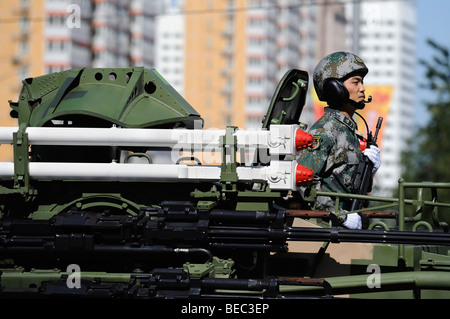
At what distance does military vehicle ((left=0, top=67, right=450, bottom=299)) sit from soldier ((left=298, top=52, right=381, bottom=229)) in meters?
0.64

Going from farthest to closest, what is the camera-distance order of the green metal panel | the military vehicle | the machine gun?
1. the machine gun
2. the green metal panel
3. the military vehicle

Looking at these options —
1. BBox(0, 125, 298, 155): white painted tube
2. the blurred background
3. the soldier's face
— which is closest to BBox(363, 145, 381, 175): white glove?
the soldier's face

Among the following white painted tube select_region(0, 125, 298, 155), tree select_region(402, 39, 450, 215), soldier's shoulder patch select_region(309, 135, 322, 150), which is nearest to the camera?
white painted tube select_region(0, 125, 298, 155)

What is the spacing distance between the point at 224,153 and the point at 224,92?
130 metres

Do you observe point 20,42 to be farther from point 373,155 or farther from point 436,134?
point 373,155

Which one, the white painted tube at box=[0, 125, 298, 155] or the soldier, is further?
the soldier

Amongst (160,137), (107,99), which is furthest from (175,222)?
(107,99)

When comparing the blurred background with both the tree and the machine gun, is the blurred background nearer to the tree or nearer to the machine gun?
the tree

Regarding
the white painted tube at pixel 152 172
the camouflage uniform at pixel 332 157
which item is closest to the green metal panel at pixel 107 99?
the white painted tube at pixel 152 172

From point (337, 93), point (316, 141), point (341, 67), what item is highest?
point (341, 67)

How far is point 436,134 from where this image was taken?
47719mm

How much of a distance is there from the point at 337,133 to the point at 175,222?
246 centimetres

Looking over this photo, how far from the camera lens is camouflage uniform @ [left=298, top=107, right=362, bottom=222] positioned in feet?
33.7

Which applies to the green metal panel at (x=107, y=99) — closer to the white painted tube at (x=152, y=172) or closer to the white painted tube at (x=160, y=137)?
the white painted tube at (x=160, y=137)
